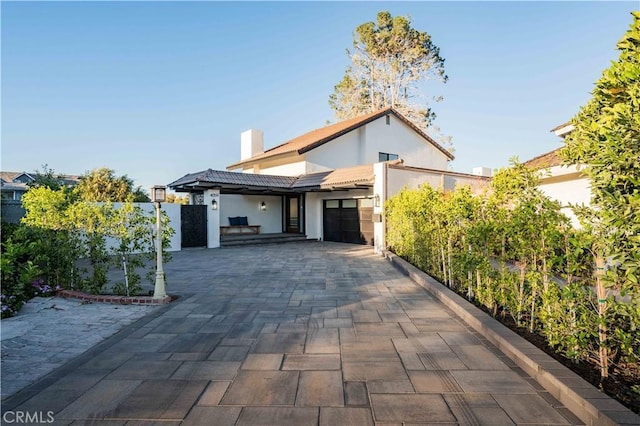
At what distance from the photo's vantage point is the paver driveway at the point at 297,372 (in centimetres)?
231

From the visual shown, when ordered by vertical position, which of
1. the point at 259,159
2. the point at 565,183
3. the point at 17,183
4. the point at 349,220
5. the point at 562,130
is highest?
the point at 259,159

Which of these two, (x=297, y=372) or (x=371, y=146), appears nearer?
(x=297, y=372)

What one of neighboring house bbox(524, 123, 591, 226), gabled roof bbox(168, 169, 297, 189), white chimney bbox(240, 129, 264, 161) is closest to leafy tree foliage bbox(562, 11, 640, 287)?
neighboring house bbox(524, 123, 591, 226)

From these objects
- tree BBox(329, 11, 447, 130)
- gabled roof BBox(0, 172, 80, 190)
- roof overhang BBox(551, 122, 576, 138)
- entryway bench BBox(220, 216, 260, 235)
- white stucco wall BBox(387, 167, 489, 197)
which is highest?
tree BBox(329, 11, 447, 130)

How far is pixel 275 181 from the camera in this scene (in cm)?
1598

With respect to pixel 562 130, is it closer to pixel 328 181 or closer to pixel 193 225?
pixel 328 181

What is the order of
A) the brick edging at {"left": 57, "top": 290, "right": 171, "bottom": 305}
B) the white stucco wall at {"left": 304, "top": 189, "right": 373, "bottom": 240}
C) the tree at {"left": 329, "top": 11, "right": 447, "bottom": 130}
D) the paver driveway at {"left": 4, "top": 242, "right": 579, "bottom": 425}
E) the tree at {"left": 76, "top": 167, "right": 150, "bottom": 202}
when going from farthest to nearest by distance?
the tree at {"left": 329, "top": 11, "right": 447, "bottom": 130}, the tree at {"left": 76, "top": 167, "right": 150, "bottom": 202}, the white stucco wall at {"left": 304, "top": 189, "right": 373, "bottom": 240}, the brick edging at {"left": 57, "top": 290, "right": 171, "bottom": 305}, the paver driveway at {"left": 4, "top": 242, "right": 579, "bottom": 425}

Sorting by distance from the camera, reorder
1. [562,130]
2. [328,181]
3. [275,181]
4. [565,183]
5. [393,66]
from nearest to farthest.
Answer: [562,130]
[565,183]
[328,181]
[275,181]
[393,66]

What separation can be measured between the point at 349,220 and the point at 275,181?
4198 mm

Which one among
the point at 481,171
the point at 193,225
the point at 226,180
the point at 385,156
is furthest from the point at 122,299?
the point at 481,171

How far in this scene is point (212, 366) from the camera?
3.07 meters

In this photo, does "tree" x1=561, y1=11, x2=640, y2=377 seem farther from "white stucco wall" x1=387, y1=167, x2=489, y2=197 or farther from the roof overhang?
"white stucco wall" x1=387, y1=167, x2=489, y2=197

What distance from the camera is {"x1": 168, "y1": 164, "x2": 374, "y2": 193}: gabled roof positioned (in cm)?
1323

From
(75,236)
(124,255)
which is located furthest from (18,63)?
(124,255)
